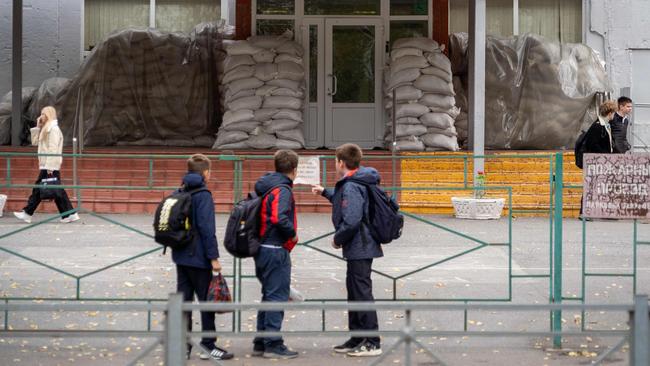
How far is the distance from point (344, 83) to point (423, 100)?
2953 millimetres

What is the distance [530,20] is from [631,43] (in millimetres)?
2138

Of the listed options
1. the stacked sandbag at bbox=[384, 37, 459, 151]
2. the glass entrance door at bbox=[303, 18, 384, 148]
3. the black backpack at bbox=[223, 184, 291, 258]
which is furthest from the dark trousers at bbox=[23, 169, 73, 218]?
the glass entrance door at bbox=[303, 18, 384, 148]

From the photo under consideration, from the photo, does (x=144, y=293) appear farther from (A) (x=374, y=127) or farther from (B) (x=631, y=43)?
(B) (x=631, y=43)

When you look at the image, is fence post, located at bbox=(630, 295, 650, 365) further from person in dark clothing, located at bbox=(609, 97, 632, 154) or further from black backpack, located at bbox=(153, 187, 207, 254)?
person in dark clothing, located at bbox=(609, 97, 632, 154)

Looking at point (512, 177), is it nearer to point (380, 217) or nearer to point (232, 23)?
point (232, 23)

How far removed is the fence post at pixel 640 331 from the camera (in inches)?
204

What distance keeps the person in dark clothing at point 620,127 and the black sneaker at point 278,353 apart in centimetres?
629

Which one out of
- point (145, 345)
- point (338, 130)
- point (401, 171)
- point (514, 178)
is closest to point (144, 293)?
point (145, 345)

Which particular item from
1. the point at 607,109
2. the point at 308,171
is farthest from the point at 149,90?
the point at 308,171

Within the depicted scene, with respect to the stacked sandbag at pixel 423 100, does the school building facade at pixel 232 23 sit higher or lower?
higher

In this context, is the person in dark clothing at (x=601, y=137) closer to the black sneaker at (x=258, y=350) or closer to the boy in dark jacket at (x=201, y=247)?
the black sneaker at (x=258, y=350)

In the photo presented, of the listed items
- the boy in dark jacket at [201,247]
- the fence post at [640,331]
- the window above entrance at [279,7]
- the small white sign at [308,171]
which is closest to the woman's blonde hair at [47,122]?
the window above entrance at [279,7]

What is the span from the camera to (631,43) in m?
24.4

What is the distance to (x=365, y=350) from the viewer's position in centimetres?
833
